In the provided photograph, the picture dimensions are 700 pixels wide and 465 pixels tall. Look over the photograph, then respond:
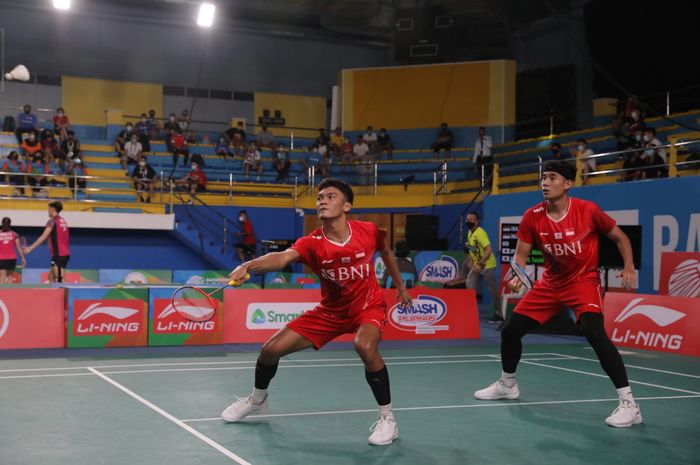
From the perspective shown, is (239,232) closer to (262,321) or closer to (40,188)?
(40,188)

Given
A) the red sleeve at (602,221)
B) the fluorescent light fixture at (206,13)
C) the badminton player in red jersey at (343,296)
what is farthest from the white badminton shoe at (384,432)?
the fluorescent light fixture at (206,13)

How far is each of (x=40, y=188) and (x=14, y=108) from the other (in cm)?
724

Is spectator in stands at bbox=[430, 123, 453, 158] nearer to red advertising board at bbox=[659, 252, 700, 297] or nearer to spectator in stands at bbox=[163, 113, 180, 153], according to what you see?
spectator in stands at bbox=[163, 113, 180, 153]

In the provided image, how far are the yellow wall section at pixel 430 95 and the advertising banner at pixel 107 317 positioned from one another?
22.6 meters

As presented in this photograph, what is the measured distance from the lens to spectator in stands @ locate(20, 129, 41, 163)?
26.3 metres

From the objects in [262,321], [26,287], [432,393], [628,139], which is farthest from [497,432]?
[628,139]

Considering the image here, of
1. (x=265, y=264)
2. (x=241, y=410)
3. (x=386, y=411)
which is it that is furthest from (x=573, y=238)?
(x=241, y=410)

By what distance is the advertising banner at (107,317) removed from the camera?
41.2ft

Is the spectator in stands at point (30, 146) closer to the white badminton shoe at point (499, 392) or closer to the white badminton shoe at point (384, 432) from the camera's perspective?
the white badminton shoe at point (499, 392)

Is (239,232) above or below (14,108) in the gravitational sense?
below


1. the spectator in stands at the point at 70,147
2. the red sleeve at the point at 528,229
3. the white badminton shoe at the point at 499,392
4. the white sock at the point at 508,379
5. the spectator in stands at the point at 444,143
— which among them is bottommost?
the white badminton shoe at the point at 499,392

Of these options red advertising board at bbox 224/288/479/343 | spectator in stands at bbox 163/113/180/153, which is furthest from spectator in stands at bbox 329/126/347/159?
red advertising board at bbox 224/288/479/343

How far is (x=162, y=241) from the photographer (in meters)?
26.5

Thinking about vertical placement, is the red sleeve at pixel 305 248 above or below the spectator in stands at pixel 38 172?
below
